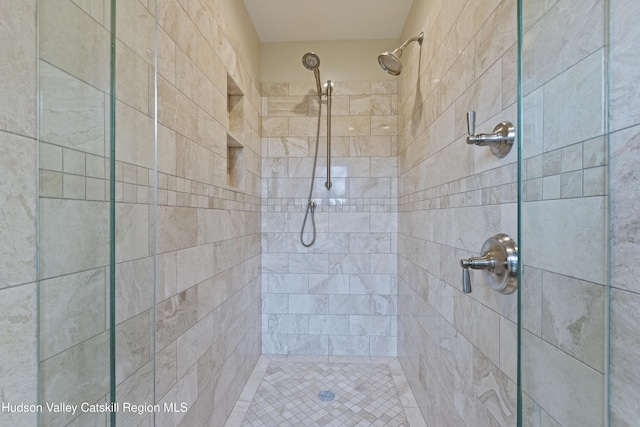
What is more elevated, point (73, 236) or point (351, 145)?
point (351, 145)

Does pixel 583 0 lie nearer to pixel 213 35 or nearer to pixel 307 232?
pixel 213 35

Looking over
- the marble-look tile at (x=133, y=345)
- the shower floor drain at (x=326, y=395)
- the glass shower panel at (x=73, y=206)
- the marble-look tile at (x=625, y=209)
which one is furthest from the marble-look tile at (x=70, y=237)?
the shower floor drain at (x=326, y=395)

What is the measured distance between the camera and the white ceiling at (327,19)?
205cm

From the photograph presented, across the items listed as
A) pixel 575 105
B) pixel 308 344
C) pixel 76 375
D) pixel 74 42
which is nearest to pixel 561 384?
pixel 575 105

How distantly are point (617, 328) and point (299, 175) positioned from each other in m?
2.14

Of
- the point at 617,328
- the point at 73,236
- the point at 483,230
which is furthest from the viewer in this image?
the point at 483,230

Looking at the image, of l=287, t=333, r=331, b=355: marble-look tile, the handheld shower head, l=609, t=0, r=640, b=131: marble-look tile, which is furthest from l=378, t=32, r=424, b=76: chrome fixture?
l=287, t=333, r=331, b=355: marble-look tile

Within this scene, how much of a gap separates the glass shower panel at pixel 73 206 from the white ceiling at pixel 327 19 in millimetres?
1733

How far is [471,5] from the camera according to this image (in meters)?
1.13

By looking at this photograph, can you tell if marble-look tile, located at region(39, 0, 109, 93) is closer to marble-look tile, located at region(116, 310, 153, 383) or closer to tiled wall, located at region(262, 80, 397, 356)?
marble-look tile, located at region(116, 310, 153, 383)

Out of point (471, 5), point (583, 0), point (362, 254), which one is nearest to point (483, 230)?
point (583, 0)

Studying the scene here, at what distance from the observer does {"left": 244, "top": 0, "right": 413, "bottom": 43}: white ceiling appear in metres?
2.05

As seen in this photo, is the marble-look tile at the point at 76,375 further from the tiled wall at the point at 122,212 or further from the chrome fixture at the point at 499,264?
the chrome fixture at the point at 499,264

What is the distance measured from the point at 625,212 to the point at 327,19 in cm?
229
